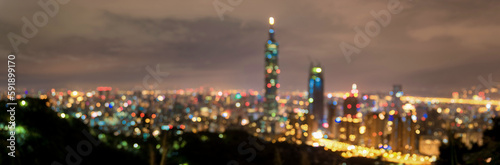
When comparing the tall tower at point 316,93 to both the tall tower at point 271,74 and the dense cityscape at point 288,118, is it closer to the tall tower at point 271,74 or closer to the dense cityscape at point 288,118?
the dense cityscape at point 288,118

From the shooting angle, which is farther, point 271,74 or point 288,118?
point 271,74

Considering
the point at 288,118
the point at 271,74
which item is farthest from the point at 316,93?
the point at 288,118

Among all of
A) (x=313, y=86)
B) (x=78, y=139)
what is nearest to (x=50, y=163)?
(x=78, y=139)

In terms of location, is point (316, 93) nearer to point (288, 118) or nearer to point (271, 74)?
point (271, 74)

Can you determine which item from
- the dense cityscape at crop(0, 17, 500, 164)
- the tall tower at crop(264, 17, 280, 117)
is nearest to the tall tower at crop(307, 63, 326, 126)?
the dense cityscape at crop(0, 17, 500, 164)

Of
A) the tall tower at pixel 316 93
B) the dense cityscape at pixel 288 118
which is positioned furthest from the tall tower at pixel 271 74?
the tall tower at pixel 316 93

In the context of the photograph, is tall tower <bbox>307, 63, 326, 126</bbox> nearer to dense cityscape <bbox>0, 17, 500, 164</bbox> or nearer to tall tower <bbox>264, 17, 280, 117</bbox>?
dense cityscape <bbox>0, 17, 500, 164</bbox>
